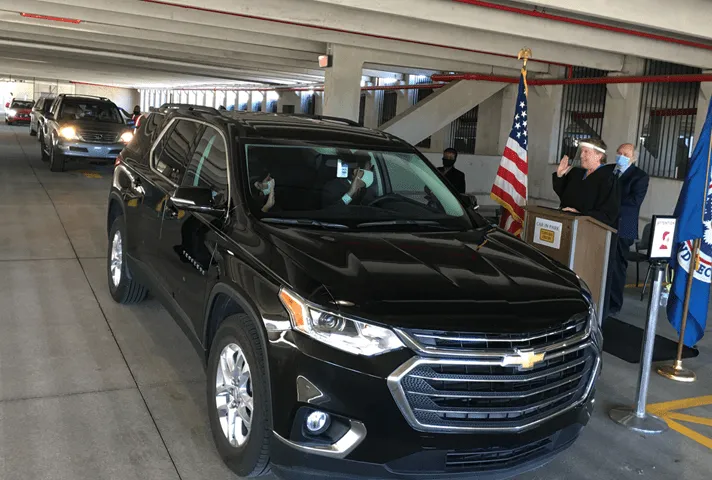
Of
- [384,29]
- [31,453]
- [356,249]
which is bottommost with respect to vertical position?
[31,453]

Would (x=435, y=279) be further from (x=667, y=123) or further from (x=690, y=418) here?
(x=667, y=123)

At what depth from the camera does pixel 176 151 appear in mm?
4984

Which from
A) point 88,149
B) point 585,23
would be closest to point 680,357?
point 585,23

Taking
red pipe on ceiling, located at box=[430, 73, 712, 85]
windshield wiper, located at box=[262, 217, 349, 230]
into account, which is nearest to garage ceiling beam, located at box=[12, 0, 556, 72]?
red pipe on ceiling, located at box=[430, 73, 712, 85]

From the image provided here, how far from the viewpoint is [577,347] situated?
10.6 feet

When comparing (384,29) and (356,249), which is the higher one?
(384,29)

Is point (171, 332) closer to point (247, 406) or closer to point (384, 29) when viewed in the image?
point (247, 406)

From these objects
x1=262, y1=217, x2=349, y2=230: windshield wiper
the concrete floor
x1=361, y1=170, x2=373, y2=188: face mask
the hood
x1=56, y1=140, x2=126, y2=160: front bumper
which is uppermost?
x1=361, y1=170, x2=373, y2=188: face mask

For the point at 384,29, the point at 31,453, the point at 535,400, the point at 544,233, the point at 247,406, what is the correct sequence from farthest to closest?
the point at 384,29
the point at 544,233
the point at 31,453
the point at 247,406
the point at 535,400

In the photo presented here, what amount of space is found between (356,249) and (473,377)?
90 centimetres

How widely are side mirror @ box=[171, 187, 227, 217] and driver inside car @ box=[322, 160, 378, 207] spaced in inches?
24.0

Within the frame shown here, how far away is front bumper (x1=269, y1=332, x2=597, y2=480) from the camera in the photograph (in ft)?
9.25

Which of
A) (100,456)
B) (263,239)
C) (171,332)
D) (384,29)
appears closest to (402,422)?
(263,239)

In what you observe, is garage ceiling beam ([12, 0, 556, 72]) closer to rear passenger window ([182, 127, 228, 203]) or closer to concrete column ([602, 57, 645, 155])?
concrete column ([602, 57, 645, 155])
